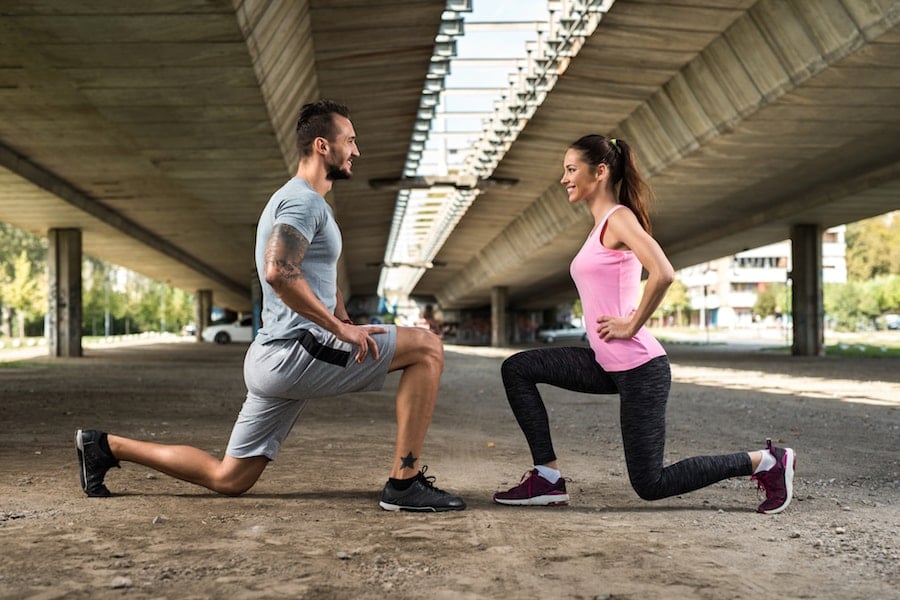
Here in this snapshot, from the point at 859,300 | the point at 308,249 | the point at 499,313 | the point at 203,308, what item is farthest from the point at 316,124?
the point at 859,300

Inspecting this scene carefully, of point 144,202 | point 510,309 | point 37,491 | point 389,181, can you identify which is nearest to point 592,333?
point 37,491

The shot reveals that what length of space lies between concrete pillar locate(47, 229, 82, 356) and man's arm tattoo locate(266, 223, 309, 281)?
3506cm

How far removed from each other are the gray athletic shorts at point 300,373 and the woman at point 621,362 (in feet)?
2.88

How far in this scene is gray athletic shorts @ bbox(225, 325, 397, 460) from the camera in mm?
5379

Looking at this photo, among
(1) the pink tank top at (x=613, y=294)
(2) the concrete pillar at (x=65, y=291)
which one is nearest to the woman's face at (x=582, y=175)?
(1) the pink tank top at (x=613, y=294)

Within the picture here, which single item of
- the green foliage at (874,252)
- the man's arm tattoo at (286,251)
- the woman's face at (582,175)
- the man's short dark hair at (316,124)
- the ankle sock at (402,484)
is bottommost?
the ankle sock at (402,484)

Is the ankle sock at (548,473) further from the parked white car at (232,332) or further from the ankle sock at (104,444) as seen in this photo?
the parked white car at (232,332)

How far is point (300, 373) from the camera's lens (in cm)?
538

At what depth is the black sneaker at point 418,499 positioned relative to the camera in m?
5.63

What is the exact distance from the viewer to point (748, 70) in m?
18.6

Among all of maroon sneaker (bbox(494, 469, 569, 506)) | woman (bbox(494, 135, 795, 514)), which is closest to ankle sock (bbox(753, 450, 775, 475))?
woman (bbox(494, 135, 795, 514))

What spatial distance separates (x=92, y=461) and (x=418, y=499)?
1882 millimetres

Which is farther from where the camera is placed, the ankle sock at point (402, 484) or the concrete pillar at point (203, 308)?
the concrete pillar at point (203, 308)

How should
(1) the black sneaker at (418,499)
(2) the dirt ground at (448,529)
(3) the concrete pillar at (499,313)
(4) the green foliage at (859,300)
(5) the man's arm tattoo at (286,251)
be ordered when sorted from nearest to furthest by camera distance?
(2) the dirt ground at (448,529)
(5) the man's arm tattoo at (286,251)
(1) the black sneaker at (418,499)
(3) the concrete pillar at (499,313)
(4) the green foliage at (859,300)
